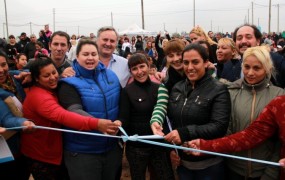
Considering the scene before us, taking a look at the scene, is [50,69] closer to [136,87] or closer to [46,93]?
[46,93]

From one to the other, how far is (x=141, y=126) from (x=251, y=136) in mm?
1285

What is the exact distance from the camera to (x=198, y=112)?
9.24ft

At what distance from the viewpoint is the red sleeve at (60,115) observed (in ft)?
9.61

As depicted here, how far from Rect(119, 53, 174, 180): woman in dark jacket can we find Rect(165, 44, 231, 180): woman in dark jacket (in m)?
0.42

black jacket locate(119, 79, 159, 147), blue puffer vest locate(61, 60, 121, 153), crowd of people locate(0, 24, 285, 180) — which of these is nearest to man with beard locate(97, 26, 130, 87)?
crowd of people locate(0, 24, 285, 180)

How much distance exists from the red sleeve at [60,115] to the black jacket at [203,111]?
870 millimetres

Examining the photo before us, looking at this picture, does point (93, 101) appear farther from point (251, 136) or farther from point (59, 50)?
point (251, 136)

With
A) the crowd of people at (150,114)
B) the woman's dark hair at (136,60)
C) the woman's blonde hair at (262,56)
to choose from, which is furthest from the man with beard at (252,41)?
the woman's dark hair at (136,60)

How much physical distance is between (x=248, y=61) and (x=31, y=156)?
2.56m

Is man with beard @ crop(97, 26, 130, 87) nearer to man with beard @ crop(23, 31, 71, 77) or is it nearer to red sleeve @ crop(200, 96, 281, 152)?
man with beard @ crop(23, 31, 71, 77)

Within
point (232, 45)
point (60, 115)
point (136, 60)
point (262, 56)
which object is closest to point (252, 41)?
point (232, 45)

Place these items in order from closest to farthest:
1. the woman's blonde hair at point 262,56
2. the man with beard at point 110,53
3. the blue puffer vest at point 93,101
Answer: the woman's blonde hair at point 262,56
the blue puffer vest at point 93,101
the man with beard at point 110,53

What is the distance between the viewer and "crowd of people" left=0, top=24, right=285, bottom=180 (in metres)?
2.74

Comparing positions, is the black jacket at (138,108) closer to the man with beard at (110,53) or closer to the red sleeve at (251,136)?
the man with beard at (110,53)
